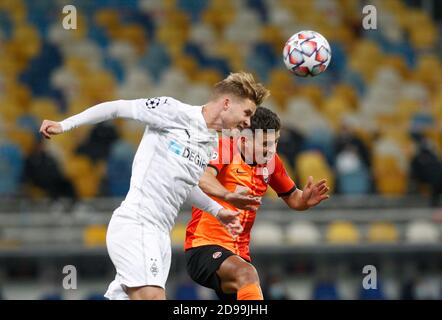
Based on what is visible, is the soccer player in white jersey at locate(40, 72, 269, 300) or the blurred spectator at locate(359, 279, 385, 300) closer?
the soccer player in white jersey at locate(40, 72, 269, 300)

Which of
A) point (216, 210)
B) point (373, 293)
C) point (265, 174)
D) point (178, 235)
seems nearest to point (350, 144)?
point (373, 293)

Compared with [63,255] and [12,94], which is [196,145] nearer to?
[63,255]

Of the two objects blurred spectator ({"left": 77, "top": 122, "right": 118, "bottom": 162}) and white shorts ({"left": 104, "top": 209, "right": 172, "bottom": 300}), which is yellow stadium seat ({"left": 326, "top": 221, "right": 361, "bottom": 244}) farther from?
white shorts ({"left": 104, "top": 209, "right": 172, "bottom": 300})

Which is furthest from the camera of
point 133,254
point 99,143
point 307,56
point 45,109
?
point 45,109

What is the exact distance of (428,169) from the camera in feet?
46.0

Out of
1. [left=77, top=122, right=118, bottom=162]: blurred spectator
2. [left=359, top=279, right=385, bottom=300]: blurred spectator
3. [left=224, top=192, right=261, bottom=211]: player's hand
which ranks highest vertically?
[left=77, top=122, right=118, bottom=162]: blurred spectator

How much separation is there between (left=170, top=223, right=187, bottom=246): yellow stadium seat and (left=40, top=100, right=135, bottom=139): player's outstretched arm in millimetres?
6425

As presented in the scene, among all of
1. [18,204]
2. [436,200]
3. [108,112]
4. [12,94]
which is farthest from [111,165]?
[108,112]

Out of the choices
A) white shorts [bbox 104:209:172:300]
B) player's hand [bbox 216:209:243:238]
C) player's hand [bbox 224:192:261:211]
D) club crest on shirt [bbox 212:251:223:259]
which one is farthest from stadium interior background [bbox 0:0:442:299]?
white shorts [bbox 104:209:172:300]

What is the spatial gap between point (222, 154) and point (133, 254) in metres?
1.44

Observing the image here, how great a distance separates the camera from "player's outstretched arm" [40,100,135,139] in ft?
21.8

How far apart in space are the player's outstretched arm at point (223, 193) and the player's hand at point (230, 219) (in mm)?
77

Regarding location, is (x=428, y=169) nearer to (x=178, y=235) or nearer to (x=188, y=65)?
(x=178, y=235)

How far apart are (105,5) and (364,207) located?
6.50m
